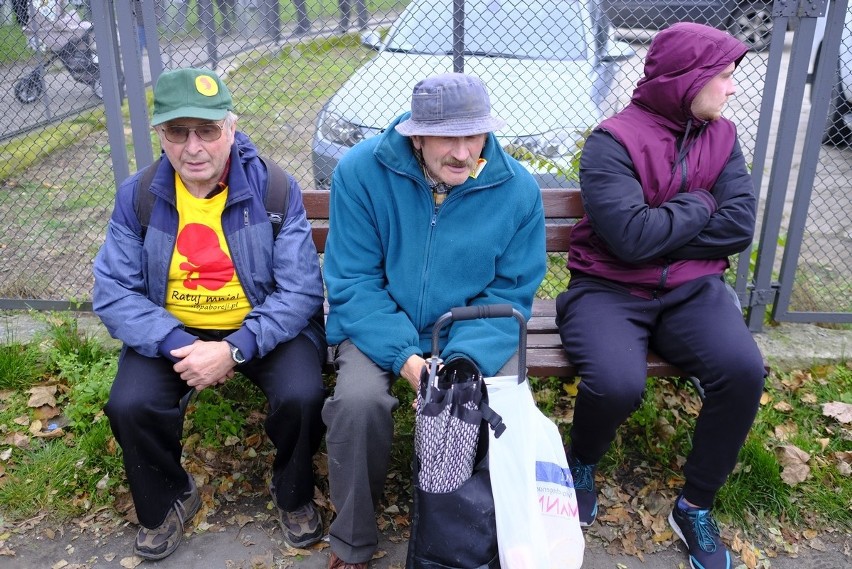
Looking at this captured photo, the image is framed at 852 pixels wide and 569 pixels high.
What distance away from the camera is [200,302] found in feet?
9.13

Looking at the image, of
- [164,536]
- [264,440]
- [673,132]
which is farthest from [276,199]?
[673,132]

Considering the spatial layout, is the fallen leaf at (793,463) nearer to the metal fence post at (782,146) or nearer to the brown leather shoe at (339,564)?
the metal fence post at (782,146)

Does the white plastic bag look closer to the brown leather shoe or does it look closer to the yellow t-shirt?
the brown leather shoe

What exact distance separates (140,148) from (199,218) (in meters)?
0.98

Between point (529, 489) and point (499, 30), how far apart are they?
2.75 m

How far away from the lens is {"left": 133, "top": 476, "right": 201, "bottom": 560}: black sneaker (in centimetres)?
277

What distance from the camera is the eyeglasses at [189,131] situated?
2607 mm

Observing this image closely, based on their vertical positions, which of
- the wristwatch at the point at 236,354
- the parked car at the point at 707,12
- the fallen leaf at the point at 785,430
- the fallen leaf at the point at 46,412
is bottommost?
the fallen leaf at the point at 785,430

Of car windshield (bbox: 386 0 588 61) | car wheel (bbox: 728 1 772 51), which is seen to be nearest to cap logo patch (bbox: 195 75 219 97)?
car windshield (bbox: 386 0 588 61)

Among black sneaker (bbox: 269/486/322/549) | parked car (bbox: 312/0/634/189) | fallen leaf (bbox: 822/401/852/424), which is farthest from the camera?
parked car (bbox: 312/0/634/189)

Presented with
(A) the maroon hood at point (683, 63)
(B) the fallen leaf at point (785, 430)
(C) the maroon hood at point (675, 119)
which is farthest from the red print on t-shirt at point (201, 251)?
(B) the fallen leaf at point (785, 430)

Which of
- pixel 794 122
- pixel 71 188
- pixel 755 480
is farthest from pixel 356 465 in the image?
pixel 71 188

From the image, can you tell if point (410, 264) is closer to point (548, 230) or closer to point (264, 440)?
point (548, 230)

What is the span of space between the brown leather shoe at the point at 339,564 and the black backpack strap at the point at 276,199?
1.13 metres
